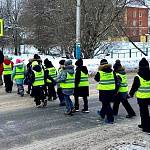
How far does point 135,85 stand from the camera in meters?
9.86

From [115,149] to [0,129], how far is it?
10.8ft

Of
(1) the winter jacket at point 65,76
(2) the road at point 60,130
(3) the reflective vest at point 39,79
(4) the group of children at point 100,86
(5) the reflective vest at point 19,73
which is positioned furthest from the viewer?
(5) the reflective vest at point 19,73

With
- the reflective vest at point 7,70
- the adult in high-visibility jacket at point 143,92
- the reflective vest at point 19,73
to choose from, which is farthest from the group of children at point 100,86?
the reflective vest at point 7,70

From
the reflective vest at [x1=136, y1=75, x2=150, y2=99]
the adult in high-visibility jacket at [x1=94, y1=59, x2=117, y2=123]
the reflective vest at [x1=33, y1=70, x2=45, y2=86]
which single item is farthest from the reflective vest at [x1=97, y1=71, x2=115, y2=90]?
the reflective vest at [x1=33, y1=70, x2=45, y2=86]

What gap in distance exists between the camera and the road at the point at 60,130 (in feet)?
28.5

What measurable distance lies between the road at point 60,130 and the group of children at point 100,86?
0.96 feet

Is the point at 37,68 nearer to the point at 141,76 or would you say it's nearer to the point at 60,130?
the point at 60,130

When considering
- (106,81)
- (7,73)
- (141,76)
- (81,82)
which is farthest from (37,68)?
(7,73)

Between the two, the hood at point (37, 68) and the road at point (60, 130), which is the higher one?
the hood at point (37, 68)

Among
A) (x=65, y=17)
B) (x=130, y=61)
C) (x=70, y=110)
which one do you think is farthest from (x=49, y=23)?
(x=70, y=110)

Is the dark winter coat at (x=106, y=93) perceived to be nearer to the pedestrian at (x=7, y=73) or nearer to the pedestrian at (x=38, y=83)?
the pedestrian at (x=38, y=83)

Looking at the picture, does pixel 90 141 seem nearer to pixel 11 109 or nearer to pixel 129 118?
pixel 129 118

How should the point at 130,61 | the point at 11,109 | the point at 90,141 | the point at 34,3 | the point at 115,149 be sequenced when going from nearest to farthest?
the point at 115,149 → the point at 90,141 → the point at 11,109 → the point at 130,61 → the point at 34,3

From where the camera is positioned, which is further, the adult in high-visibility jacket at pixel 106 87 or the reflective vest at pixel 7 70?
the reflective vest at pixel 7 70
